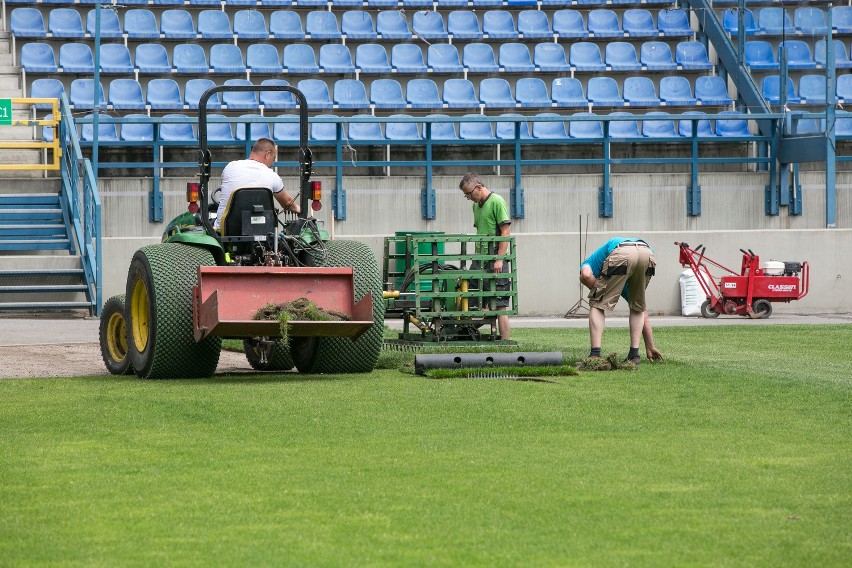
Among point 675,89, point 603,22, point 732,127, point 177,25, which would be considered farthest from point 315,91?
point 732,127

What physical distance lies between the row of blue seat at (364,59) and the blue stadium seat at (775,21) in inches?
41.0

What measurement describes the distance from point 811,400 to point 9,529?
5.45 metres

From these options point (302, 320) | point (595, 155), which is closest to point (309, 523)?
point (302, 320)

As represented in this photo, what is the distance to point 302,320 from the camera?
9.66 meters

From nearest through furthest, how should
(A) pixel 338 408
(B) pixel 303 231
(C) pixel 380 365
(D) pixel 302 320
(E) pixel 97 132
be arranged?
(A) pixel 338 408 < (D) pixel 302 320 < (B) pixel 303 231 < (C) pixel 380 365 < (E) pixel 97 132

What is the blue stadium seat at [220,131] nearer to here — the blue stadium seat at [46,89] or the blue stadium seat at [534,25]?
the blue stadium seat at [46,89]

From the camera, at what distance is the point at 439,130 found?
2047 centimetres

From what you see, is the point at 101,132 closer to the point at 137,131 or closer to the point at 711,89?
the point at 137,131

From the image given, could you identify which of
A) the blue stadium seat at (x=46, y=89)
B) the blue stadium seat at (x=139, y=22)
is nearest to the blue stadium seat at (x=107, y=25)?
the blue stadium seat at (x=139, y=22)

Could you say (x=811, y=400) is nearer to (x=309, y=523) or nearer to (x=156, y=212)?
(x=309, y=523)

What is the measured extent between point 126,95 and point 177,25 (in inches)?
76.1

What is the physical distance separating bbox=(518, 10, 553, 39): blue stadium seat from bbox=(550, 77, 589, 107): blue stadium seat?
1249 millimetres

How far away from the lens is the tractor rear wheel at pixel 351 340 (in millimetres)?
10438

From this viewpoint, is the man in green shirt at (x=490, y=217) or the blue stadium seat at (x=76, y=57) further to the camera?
the blue stadium seat at (x=76, y=57)
